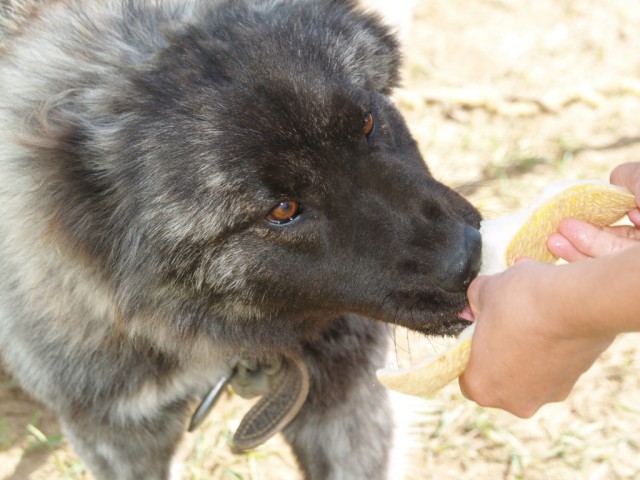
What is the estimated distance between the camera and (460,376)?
217cm

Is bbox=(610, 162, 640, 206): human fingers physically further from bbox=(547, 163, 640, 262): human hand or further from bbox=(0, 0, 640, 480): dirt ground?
bbox=(0, 0, 640, 480): dirt ground

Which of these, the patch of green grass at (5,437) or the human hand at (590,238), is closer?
the human hand at (590,238)

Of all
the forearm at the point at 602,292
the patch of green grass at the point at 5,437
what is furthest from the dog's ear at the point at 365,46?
the patch of green grass at the point at 5,437

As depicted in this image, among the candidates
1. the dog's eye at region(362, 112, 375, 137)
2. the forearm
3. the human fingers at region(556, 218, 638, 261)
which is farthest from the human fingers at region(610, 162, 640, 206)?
the dog's eye at region(362, 112, 375, 137)

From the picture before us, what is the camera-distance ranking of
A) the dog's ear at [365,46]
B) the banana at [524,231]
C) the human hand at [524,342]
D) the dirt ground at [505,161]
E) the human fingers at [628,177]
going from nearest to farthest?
the human hand at [524,342] → the banana at [524,231] → the human fingers at [628,177] → the dog's ear at [365,46] → the dirt ground at [505,161]

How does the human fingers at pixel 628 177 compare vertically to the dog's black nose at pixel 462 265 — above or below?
below

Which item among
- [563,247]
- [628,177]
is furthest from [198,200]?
[628,177]

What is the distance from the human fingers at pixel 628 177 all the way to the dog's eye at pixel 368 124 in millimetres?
687

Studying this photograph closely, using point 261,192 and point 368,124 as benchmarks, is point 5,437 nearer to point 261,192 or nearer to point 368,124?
point 261,192

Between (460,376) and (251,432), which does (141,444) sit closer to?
(251,432)

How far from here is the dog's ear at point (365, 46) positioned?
8.19ft

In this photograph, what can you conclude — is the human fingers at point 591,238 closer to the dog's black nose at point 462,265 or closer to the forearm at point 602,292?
the dog's black nose at point 462,265

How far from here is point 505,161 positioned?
4637 millimetres

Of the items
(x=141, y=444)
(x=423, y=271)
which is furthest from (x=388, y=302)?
(x=141, y=444)
